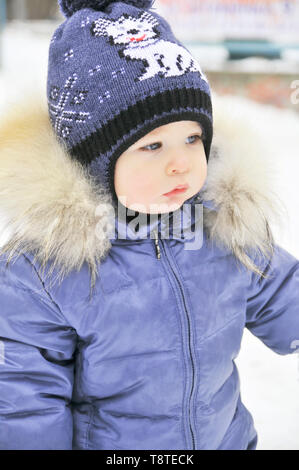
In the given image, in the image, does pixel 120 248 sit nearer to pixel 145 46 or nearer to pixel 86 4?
pixel 145 46

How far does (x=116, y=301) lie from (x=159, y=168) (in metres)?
0.22

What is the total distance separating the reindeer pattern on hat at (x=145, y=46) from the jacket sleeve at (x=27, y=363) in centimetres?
37

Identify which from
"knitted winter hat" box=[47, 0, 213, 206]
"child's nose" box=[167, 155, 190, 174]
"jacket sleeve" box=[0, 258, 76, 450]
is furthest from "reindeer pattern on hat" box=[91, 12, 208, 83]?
"jacket sleeve" box=[0, 258, 76, 450]

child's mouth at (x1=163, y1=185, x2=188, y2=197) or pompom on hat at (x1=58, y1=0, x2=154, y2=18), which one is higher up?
pompom on hat at (x1=58, y1=0, x2=154, y2=18)

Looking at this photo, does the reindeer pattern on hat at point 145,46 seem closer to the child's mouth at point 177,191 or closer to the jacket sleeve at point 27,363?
the child's mouth at point 177,191

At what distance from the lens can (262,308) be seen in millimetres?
897

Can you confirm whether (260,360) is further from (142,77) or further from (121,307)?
(142,77)

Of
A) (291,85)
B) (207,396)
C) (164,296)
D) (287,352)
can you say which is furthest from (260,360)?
(291,85)

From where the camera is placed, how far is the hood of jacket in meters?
0.74

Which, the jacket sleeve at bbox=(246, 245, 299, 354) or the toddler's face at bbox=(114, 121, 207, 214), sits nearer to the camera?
the toddler's face at bbox=(114, 121, 207, 214)

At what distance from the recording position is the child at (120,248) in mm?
731

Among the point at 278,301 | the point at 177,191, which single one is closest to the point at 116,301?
the point at 177,191

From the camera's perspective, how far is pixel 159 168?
0.73 m

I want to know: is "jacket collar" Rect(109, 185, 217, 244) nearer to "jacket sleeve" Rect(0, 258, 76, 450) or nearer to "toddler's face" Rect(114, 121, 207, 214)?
"toddler's face" Rect(114, 121, 207, 214)
